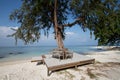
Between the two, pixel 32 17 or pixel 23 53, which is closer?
pixel 32 17

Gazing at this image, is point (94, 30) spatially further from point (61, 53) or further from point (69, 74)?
point (69, 74)

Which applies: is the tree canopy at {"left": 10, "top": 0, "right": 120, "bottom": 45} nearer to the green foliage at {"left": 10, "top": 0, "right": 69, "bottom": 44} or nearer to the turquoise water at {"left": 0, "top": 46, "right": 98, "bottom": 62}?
the green foliage at {"left": 10, "top": 0, "right": 69, "bottom": 44}

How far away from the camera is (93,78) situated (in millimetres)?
8281

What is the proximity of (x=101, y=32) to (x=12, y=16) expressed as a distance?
1072 cm

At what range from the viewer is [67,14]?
17141 mm

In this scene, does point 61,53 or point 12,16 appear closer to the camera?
point 61,53

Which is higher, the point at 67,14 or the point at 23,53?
the point at 67,14

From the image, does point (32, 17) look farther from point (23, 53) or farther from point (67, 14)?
point (23, 53)

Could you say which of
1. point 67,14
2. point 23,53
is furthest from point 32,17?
point 23,53

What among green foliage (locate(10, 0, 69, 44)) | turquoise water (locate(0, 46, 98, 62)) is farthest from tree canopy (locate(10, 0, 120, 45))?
turquoise water (locate(0, 46, 98, 62))

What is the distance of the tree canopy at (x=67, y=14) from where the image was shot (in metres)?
13.8

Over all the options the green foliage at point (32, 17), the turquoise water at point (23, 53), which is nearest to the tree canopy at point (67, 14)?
the green foliage at point (32, 17)

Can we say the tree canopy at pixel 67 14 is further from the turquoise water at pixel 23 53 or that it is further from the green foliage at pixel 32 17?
the turquoise water at pixel 23 53

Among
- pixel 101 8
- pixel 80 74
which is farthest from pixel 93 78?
pixel 101 8
